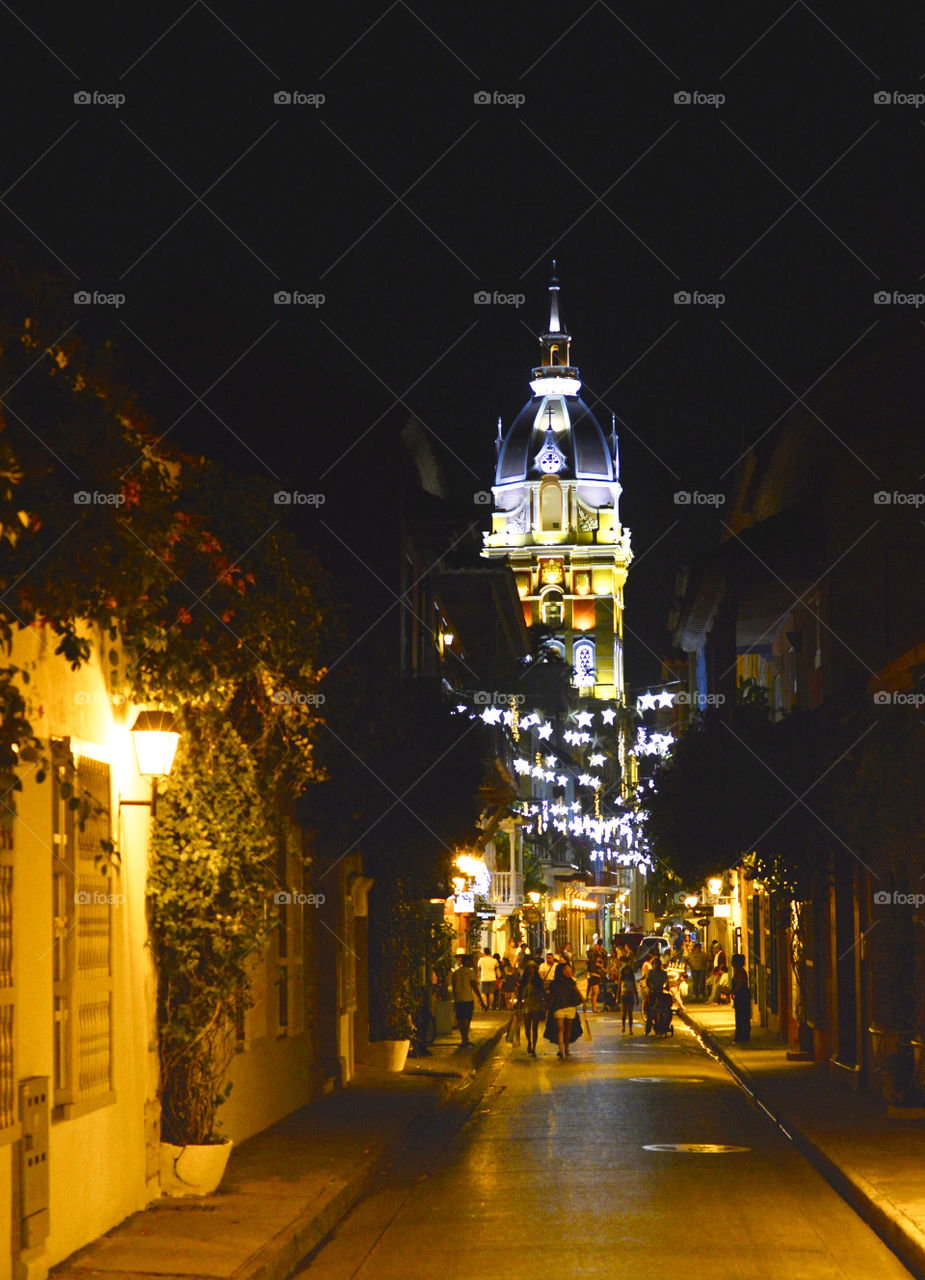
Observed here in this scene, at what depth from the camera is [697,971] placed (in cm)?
5525

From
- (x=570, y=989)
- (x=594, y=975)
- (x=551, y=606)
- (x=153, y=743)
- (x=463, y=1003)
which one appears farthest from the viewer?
(x=551, y=606)

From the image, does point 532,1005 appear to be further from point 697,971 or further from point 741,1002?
point 697,971

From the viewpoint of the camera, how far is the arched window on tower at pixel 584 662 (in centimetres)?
16475

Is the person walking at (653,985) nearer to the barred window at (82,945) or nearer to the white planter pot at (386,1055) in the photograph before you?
the white planter pot at (386,1055)

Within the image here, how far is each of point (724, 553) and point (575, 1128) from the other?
40.8ft

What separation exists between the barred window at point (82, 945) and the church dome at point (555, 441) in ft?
493

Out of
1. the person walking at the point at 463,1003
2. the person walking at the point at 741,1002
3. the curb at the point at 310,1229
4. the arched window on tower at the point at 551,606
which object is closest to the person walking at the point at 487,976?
the person walking at the point at 463,1003

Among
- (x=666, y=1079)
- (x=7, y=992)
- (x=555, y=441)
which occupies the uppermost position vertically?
(x=555, y=441)

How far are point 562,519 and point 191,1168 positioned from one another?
151 metres

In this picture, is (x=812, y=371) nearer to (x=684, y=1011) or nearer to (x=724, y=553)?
(x=724, y=553)

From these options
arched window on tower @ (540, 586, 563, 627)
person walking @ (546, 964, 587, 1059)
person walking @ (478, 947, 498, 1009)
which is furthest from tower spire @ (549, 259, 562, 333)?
person walking @ (546, 964, 587, 1059)

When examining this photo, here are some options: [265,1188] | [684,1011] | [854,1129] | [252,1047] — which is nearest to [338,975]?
[252,1047]

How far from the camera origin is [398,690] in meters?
23.5

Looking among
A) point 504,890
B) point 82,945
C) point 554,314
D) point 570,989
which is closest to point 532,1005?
point 570,989
